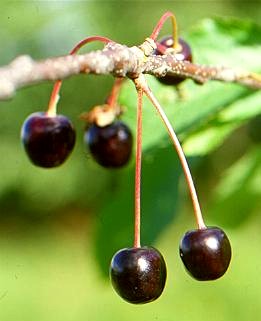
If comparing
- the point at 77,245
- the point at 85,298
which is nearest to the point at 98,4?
the point at 85,298

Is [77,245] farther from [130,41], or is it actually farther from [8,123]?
[130,41]

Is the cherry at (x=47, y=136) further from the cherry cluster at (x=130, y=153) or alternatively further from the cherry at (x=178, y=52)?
the cherry at (x=178, y=52)

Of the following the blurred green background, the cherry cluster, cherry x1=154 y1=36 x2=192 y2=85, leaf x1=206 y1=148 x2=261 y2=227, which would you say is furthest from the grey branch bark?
leaf x1=206 y1=148 x2=261 y2=227

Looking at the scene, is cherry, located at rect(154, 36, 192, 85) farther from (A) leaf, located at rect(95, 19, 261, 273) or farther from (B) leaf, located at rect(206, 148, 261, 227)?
(B) leaf, located at rect(206, 148, 261, 227)

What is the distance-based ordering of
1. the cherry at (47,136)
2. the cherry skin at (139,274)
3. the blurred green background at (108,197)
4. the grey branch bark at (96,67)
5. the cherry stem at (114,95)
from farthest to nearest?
the blurred green background at (108,197) → the cherry stem at (114,95) → the cherry at (47,136) → the cherry skin at (139,274) → the grey branch bark at (96,67)

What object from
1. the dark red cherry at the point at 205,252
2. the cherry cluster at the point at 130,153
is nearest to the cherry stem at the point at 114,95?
the cherry cluster at the point at 130,153

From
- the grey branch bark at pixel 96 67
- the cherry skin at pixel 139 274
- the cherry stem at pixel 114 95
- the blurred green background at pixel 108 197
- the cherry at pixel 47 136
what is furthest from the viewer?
the blurred green background at pixel 108 197
